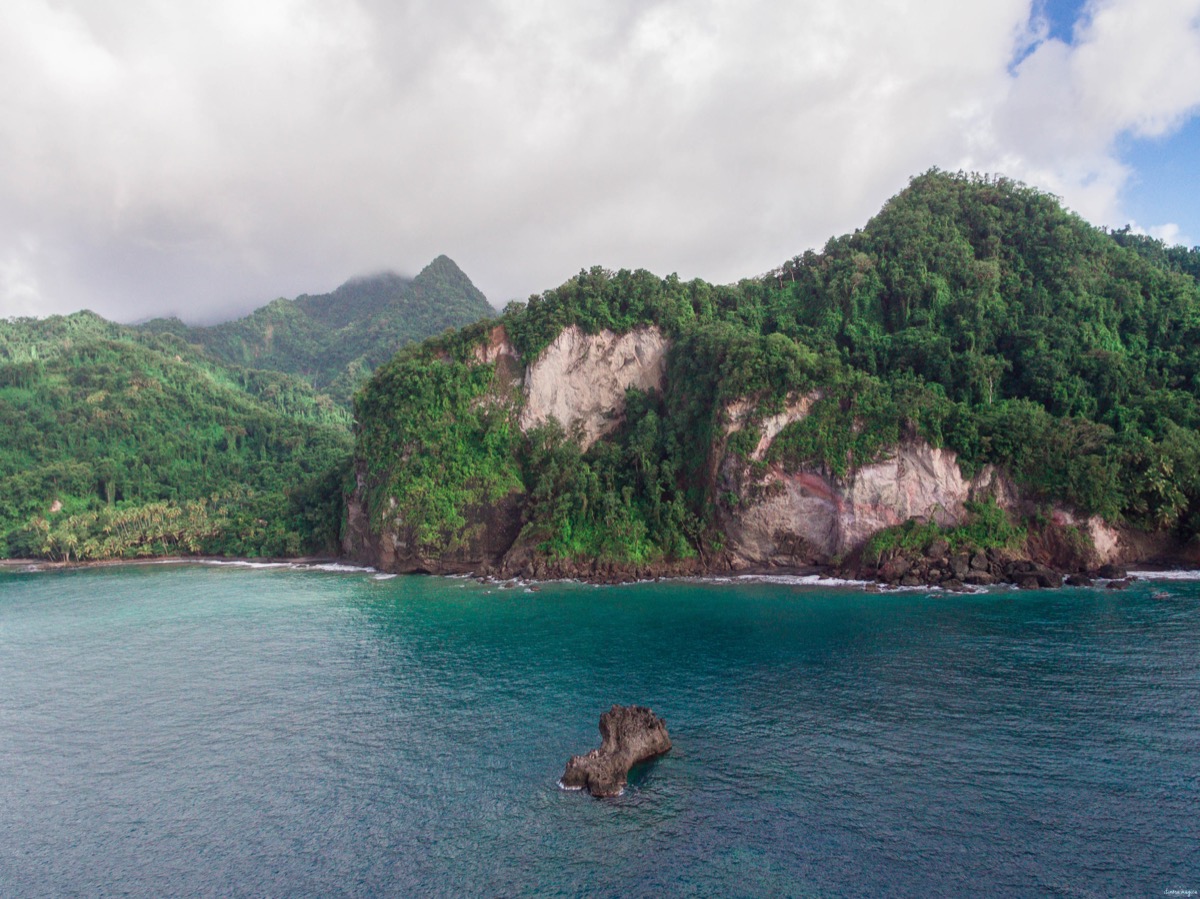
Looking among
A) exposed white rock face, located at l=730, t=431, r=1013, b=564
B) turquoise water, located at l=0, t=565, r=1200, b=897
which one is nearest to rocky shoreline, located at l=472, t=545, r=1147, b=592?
Result: exposed white rock face, located at l=730, t=431, r=1013, b=564

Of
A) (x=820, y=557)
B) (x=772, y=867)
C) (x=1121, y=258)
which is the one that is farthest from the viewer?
(x=1121, y=258)

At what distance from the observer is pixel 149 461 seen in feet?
296

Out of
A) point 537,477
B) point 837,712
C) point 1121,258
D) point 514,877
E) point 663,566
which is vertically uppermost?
point 1121,258

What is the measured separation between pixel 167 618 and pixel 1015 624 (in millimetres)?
49265

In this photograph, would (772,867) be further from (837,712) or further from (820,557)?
(820,557)

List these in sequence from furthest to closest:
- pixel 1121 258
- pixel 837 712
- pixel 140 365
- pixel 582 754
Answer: pixel 140 365
pixel 1121 258
pixel 837 712
pixel 582 754

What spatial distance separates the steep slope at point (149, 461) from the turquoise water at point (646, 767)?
36.6m

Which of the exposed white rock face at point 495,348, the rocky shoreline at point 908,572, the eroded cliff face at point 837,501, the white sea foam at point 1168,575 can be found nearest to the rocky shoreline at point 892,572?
the rocky shoreline at point 908,572

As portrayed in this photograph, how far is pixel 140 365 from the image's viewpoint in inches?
4584

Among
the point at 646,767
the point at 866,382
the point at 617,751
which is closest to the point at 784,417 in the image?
the point at 866,382

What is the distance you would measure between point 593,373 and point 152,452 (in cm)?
6496

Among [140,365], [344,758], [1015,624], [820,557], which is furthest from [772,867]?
[140,365]

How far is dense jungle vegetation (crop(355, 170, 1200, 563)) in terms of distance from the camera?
153ft

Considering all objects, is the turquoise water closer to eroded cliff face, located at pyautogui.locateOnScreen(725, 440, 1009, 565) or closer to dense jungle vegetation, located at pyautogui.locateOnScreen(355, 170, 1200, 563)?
eroded cliff face, located at pyautogui.locateOnScreen(725, 440, 1009, 565)
